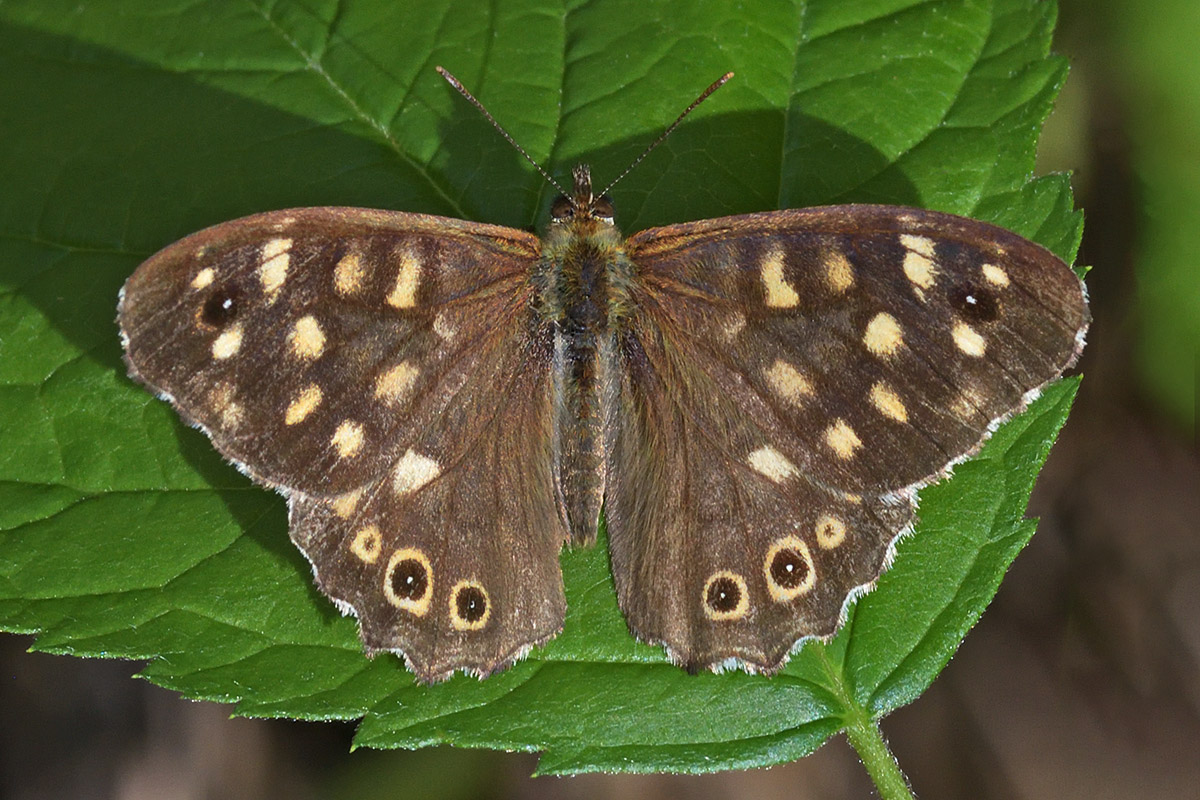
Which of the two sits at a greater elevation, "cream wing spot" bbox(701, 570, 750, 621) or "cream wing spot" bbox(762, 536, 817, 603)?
"cream wing spot" bbox(762, 536, 817, 603)

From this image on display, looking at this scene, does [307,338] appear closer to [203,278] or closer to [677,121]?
[203,278]

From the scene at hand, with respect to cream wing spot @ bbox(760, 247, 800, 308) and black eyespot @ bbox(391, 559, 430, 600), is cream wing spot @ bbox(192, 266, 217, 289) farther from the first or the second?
cream wing spot @ bbox(760, 247, 800, 308)

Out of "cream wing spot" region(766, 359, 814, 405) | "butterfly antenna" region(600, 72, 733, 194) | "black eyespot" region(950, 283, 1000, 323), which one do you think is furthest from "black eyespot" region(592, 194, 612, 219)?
"black eyespot" region(950, 283, 1000, 323)

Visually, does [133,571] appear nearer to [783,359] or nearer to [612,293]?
[612,293]

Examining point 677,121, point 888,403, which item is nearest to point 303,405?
point 677,121

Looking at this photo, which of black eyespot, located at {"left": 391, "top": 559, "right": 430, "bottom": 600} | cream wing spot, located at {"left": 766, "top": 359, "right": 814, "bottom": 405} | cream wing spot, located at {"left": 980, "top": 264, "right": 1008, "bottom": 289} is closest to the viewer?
cream wing spot, located at {"left": 980, "top": 264, "right": 1008, "bottom": 289}

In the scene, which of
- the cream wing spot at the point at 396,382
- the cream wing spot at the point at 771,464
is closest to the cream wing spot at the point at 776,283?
the cream wing spot at the point at 771,464

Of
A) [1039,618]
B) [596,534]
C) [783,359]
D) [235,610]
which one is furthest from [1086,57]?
[235,610]

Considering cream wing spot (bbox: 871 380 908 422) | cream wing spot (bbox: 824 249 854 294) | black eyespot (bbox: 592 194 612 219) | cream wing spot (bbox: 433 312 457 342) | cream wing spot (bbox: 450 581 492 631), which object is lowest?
cream wing spot (bbox: 450 581 492 631)

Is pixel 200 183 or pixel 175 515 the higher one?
pixel 200 183
